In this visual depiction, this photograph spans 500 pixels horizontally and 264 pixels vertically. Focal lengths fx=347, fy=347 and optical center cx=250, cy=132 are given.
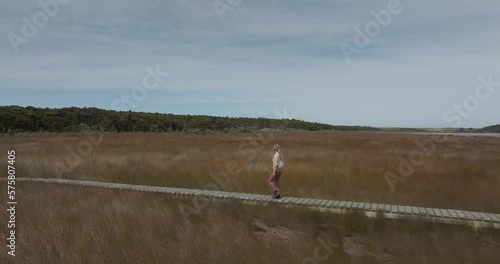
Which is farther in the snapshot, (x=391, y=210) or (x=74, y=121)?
(x=74, y=121)

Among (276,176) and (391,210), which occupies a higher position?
(276,176)

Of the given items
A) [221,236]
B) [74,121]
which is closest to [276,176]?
[221,236]

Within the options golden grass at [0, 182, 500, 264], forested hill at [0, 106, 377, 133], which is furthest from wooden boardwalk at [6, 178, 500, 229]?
forested hill at [0, 106, 377, 133]

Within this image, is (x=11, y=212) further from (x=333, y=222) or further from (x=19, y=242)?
(x=333, y=222)

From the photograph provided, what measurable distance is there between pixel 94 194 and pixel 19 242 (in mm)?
3782

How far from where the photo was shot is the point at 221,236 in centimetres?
675

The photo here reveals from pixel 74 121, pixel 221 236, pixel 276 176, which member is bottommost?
pixel 221 236

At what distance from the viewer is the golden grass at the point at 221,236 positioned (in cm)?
594

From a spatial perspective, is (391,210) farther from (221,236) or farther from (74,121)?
(74,121)

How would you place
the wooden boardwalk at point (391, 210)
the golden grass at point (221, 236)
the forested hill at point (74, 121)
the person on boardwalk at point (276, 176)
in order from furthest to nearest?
the forested hill at point (74, 121), the person on boardwalk at point (276, 176), the wooden boardwalk at point (391, 210), the golden grass at point (221, 236)

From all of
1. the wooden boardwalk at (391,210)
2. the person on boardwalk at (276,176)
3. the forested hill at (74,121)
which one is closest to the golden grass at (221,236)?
the wooden boardwalk at (391,210)

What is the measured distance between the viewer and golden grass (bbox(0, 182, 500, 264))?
594 cm

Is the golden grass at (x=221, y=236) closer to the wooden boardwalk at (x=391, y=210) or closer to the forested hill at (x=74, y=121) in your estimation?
the wooden boardwalk at (x=391, y=210)

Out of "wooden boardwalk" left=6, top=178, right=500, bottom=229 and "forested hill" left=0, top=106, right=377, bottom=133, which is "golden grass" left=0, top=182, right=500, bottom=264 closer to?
"wooden boardwalk" left=6, top=178, right=500, bottom=229
